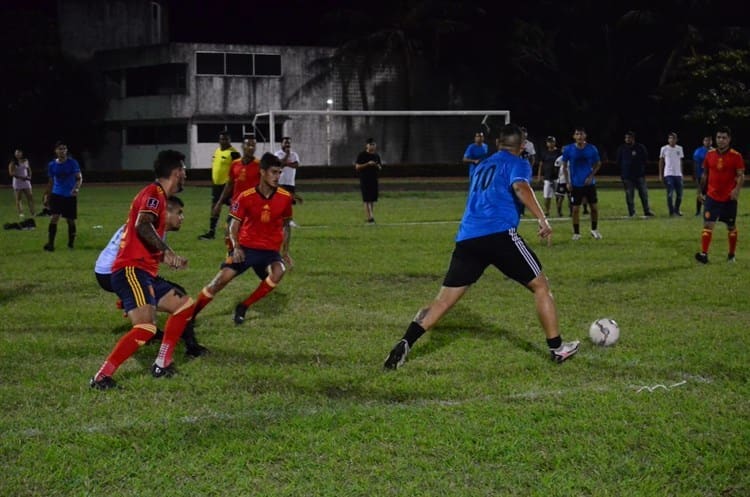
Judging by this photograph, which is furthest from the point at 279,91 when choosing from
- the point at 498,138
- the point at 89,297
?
the point at 498,138

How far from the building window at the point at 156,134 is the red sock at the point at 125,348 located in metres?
49.0

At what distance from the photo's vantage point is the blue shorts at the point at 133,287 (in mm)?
7109

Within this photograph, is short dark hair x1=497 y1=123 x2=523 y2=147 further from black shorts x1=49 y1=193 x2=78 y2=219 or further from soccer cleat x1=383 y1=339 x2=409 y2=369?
black shorts x1=49 y1=193 x2=78 y2=219

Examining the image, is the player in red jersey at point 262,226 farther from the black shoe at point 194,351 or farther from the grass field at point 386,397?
the black shoe at point 194,351

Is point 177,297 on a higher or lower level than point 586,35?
lower

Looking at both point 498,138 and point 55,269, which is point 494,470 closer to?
point 498,138

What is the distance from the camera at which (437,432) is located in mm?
5684

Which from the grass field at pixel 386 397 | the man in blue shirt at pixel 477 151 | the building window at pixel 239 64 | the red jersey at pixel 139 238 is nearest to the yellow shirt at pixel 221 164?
the grass field at pixel 386 397

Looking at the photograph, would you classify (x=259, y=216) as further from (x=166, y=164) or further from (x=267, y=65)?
(x=267, y=65)

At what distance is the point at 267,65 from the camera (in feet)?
180

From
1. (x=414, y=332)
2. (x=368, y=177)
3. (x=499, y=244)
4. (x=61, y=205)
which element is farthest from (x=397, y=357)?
(x=368, y=177)

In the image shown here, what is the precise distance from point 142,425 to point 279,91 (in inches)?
1980

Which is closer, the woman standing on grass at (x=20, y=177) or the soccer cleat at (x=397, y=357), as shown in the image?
the soccer cleat at (x=397, y=357)

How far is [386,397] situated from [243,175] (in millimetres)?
9436
